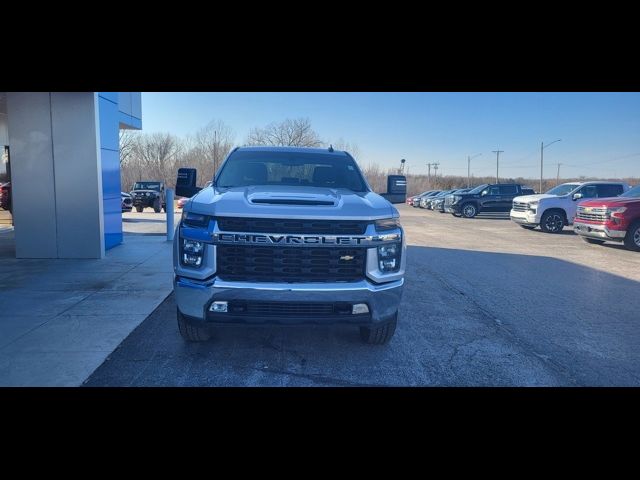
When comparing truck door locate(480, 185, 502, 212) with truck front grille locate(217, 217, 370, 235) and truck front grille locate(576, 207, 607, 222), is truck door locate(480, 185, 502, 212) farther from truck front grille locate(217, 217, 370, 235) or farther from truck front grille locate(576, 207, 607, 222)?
truck front grille locate(217, 217, 370, 235)

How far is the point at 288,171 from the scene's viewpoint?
17.4ft

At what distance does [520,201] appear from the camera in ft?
56.3

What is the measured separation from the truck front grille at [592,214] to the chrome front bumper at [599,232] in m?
0.18

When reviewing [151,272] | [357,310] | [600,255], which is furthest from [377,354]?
[600,255]

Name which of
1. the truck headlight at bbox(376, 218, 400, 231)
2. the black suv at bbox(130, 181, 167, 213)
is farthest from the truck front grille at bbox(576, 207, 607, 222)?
the black suv at bbox(130, 181, 167, 213)

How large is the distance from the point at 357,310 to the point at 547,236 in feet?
44.6

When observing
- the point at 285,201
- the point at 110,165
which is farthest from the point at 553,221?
the point at 285,201

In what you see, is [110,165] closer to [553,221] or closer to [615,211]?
[615,211]

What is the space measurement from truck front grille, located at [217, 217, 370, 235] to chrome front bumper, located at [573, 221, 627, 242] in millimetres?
10501

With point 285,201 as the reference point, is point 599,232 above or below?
below

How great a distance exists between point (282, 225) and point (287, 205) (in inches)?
8.8

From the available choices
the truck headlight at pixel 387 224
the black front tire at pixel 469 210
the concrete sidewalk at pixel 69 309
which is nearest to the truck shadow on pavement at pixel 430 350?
the concrete sidewalk at pixel 69 309

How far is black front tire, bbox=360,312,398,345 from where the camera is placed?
14.4 feet
